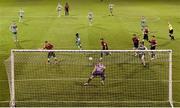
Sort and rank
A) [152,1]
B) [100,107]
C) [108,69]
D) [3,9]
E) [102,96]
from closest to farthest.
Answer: [100,107] → [102,96] → [108,69] → [3,9] → [152,1]

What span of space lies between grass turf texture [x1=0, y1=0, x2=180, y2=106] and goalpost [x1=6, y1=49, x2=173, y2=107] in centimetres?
61

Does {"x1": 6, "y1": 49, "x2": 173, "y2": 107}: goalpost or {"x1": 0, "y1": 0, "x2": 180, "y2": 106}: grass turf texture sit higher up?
{"x1": 0, "y1": 0, "x2": 180, "y2": 106}: grass turf texture

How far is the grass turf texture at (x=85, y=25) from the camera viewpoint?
37.0m

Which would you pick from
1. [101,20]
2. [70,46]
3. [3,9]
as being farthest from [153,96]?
[3,9]

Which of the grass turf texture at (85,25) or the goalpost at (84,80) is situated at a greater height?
the grass turf texture at (85,25)

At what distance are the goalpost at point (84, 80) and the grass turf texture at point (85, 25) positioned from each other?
605mm

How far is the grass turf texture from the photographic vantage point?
37.0 meters

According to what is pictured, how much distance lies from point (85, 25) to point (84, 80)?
22.3 m

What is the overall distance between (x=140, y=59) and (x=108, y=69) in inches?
119

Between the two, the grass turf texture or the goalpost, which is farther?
the grass turf texture

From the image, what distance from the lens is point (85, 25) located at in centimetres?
4812

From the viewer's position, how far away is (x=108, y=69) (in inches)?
1136

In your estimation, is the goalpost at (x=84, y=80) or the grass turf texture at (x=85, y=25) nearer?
the goalpost at (x=84, y=80)

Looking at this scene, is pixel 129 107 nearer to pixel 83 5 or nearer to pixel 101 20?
pixel 101 20
